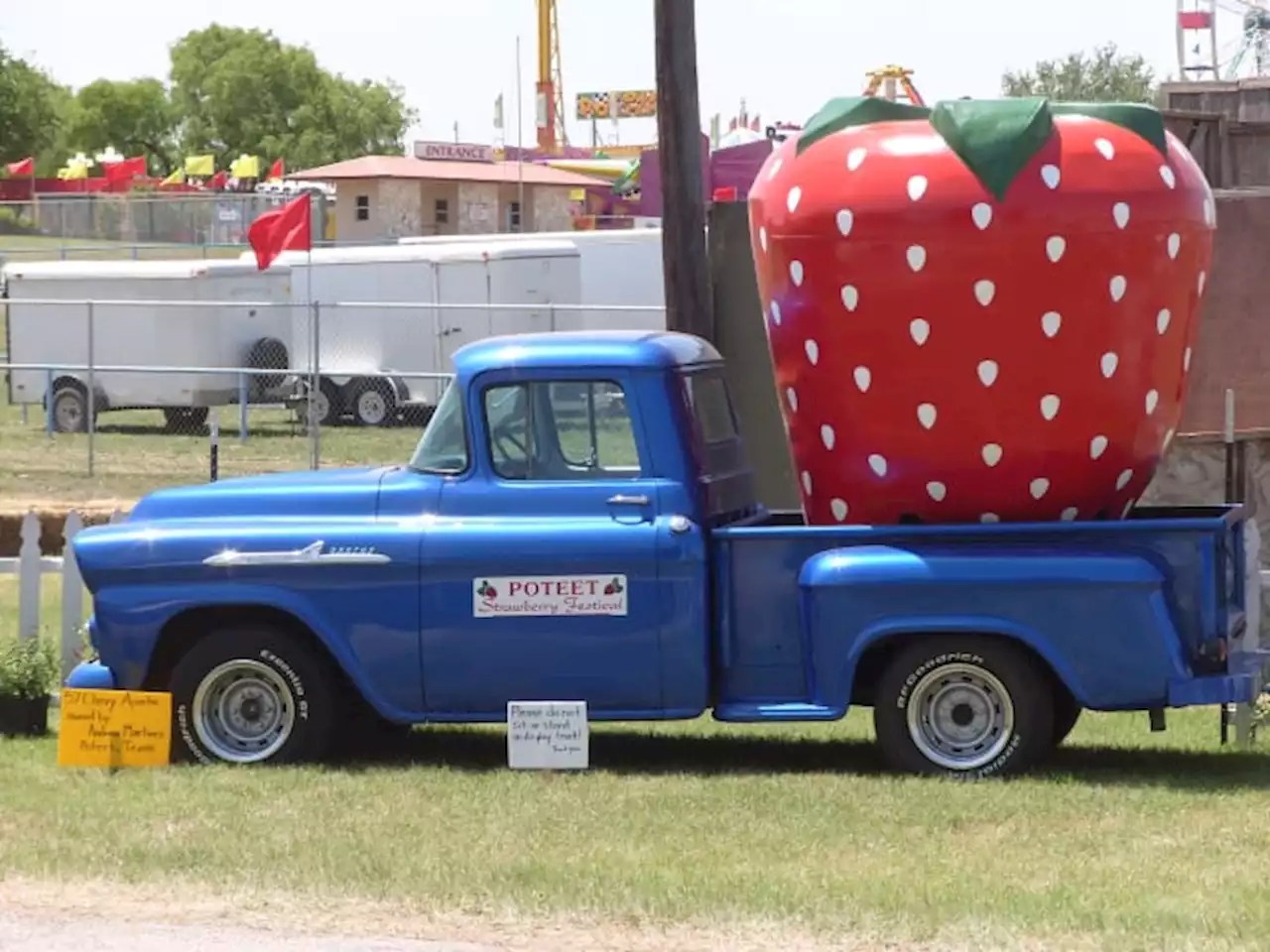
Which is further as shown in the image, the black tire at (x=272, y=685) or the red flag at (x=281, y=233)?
the red flag at (x=281, y=233)

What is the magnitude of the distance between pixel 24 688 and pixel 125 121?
109 m

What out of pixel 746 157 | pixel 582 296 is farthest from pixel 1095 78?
pixel 582 296

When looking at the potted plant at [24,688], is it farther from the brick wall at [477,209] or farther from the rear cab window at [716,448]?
the brick wall at [477,209]

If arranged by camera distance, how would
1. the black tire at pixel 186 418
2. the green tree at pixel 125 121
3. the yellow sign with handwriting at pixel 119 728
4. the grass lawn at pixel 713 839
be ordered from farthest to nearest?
the green tree at pixel 125 121 → the black tire at pixel 186 418 → the yellow sign with handwriting at pixel 119 728 → the grass lawn at pixel 713 839

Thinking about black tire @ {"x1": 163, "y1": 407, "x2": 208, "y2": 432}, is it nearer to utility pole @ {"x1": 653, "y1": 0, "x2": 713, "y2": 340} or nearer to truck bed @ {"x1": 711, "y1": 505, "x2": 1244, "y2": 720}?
utility pole @ {"x1": 653, "y1": 0, "x2": 713, "y2": 340}

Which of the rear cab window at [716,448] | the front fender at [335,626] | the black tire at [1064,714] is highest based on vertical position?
the rear cab window at [716,448]

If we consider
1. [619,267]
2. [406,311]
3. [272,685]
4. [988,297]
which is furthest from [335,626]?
[619,267]

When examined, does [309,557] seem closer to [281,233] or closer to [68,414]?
[281,233]

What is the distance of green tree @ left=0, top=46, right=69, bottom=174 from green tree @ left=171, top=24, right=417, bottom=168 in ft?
22.6

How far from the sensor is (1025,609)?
28.1 ft

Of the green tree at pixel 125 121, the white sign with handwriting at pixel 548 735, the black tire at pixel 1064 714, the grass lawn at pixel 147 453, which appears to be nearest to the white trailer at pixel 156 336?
the grass lawn at pixel 147 453

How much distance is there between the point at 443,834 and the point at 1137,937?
2547 millimetres

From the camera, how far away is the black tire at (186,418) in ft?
92.5

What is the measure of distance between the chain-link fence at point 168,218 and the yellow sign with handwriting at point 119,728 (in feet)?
133
